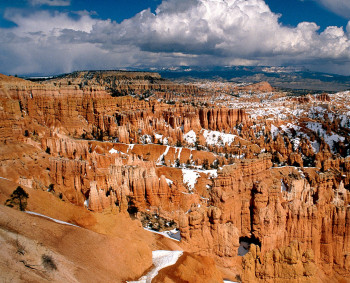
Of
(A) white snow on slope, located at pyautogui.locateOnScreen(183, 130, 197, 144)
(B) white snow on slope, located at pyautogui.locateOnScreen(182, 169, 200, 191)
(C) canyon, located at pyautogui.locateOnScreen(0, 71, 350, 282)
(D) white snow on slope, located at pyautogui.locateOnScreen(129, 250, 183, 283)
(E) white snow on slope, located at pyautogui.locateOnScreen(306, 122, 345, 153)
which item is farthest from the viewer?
(E) white snow on slope, located at pyautogui.locateOnScreen(306, 122, 345, 153)

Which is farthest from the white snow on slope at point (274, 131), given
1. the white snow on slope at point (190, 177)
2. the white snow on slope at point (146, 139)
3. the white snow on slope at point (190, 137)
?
the white snow on slope at point (190, 177)

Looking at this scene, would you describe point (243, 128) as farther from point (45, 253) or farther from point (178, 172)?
point (45, 253)

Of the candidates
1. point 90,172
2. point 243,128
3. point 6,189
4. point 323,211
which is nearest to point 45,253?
point 6,189

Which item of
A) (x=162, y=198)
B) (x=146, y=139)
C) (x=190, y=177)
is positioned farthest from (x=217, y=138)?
(x=162, y=198)

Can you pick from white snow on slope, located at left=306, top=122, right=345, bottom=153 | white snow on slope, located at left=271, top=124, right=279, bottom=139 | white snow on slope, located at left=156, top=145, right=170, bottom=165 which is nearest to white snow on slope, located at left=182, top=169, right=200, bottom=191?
white snow on slope, located at left=156, top=145, right=170, bottom=165

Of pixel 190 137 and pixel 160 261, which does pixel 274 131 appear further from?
pixel 160 261

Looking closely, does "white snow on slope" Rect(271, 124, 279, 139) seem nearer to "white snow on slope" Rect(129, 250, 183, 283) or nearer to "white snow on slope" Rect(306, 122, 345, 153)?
"white snow on slope" Rect(306, 122, 345, 153)
